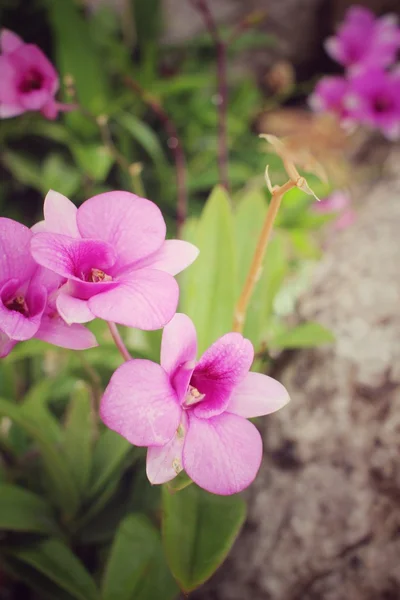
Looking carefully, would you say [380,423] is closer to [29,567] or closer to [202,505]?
[202,505]

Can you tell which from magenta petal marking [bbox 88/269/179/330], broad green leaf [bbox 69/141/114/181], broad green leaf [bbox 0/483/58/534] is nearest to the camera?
magenta petal marking [bbox 88/269/179/330]

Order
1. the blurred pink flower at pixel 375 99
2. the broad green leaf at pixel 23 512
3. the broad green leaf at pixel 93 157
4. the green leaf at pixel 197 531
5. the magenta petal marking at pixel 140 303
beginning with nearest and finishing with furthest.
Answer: the magenta petal marking at pixel 140 303 < the green leaf at pixel 197 531 < the broad green leaf at pixel 23 512 < the blurred pink flower at pixel 375 99 < the broad green leaf at pixel 93 157

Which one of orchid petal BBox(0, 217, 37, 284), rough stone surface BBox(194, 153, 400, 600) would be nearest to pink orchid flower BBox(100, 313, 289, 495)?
orchid petal BBox(0, 217, 37, 284)

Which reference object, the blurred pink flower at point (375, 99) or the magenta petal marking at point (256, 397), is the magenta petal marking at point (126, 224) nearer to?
the magenta petal marking at point (256, 397)

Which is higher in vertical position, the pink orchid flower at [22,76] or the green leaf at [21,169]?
the pink orchid flower at [22,76]

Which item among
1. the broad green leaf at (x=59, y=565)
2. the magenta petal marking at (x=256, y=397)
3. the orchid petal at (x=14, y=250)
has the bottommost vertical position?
the broad green leaf at (x=59, y=565)

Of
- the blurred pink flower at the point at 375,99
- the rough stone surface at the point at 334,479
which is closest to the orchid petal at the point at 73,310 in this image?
the rough stone surface at the point at 334,479

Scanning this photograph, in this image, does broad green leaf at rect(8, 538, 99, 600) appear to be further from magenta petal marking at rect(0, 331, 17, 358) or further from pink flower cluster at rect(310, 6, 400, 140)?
pink flower cluster at rect(310, 6, 400, 140)
